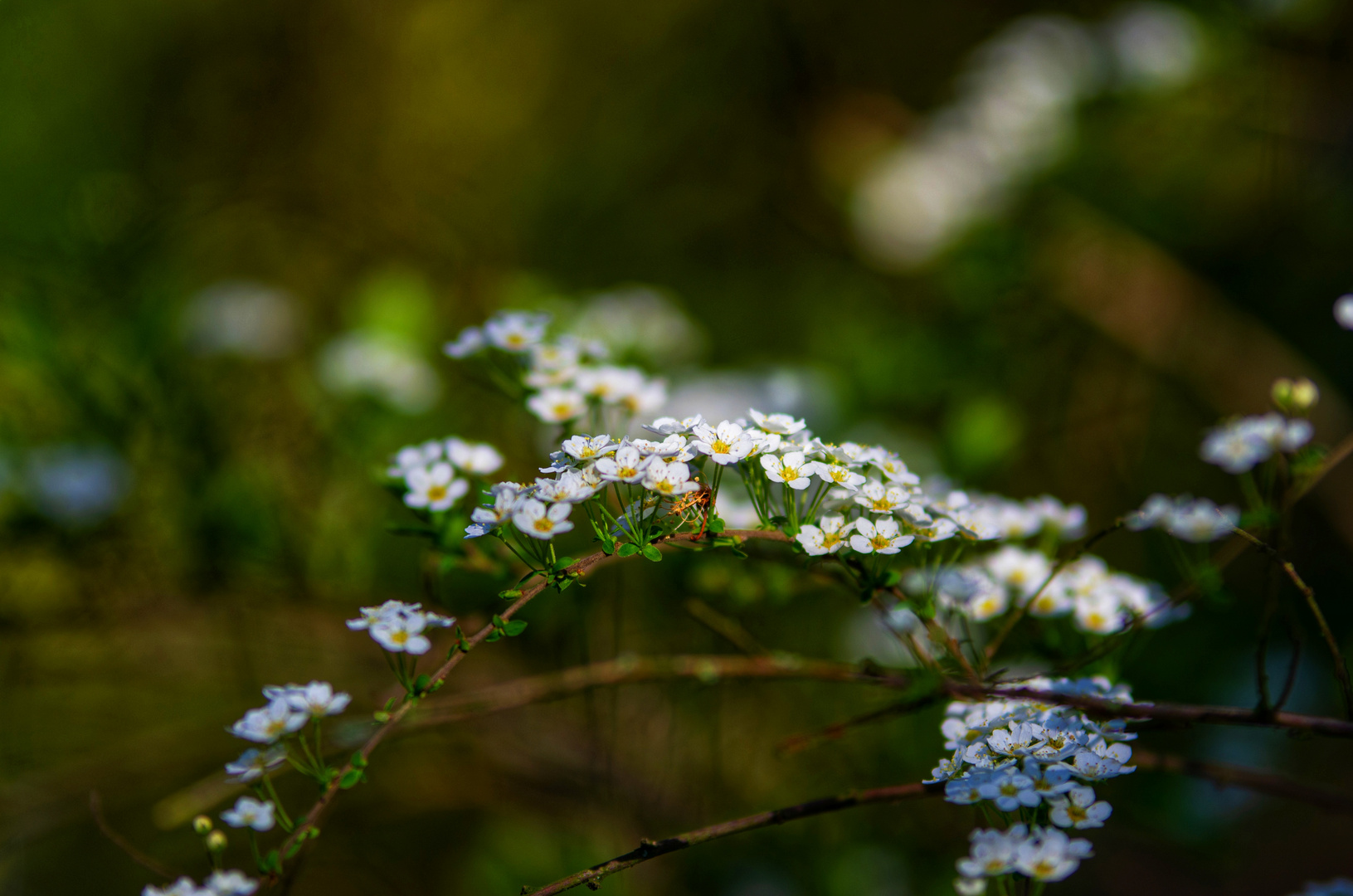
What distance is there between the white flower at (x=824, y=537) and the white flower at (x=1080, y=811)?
0.26m

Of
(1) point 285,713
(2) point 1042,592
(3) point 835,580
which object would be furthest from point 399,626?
(2) point 1042,592

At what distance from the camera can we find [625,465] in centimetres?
75

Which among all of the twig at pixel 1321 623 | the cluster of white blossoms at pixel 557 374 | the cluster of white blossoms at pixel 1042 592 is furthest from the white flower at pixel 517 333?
the twig at pixel 1321 623

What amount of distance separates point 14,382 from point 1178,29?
9.89ft

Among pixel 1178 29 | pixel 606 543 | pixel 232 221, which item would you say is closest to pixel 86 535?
pixel 606 543

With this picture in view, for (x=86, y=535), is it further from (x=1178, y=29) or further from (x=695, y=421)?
(x=1178, y=29)

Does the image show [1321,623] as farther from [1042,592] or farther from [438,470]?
[438,470]

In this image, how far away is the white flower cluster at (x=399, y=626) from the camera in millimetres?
714

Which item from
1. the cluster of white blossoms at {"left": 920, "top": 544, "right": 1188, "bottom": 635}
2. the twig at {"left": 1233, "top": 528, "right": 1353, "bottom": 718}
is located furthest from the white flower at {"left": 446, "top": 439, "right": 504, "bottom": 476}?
the twig at {"left": 1233, "top": 528, "right": 1353, "bottom": 718}

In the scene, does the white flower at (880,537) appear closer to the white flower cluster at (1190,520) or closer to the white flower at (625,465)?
the white flower at (625,465)

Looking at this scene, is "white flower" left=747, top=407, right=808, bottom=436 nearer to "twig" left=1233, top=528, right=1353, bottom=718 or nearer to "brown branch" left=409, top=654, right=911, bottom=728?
"brown branch" left=409, top=654, right=911, bottom=728

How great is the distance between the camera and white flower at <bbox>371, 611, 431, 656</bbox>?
71cm

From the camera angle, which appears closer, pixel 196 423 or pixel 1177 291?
pixel 196 423

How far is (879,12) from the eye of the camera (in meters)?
3.66
